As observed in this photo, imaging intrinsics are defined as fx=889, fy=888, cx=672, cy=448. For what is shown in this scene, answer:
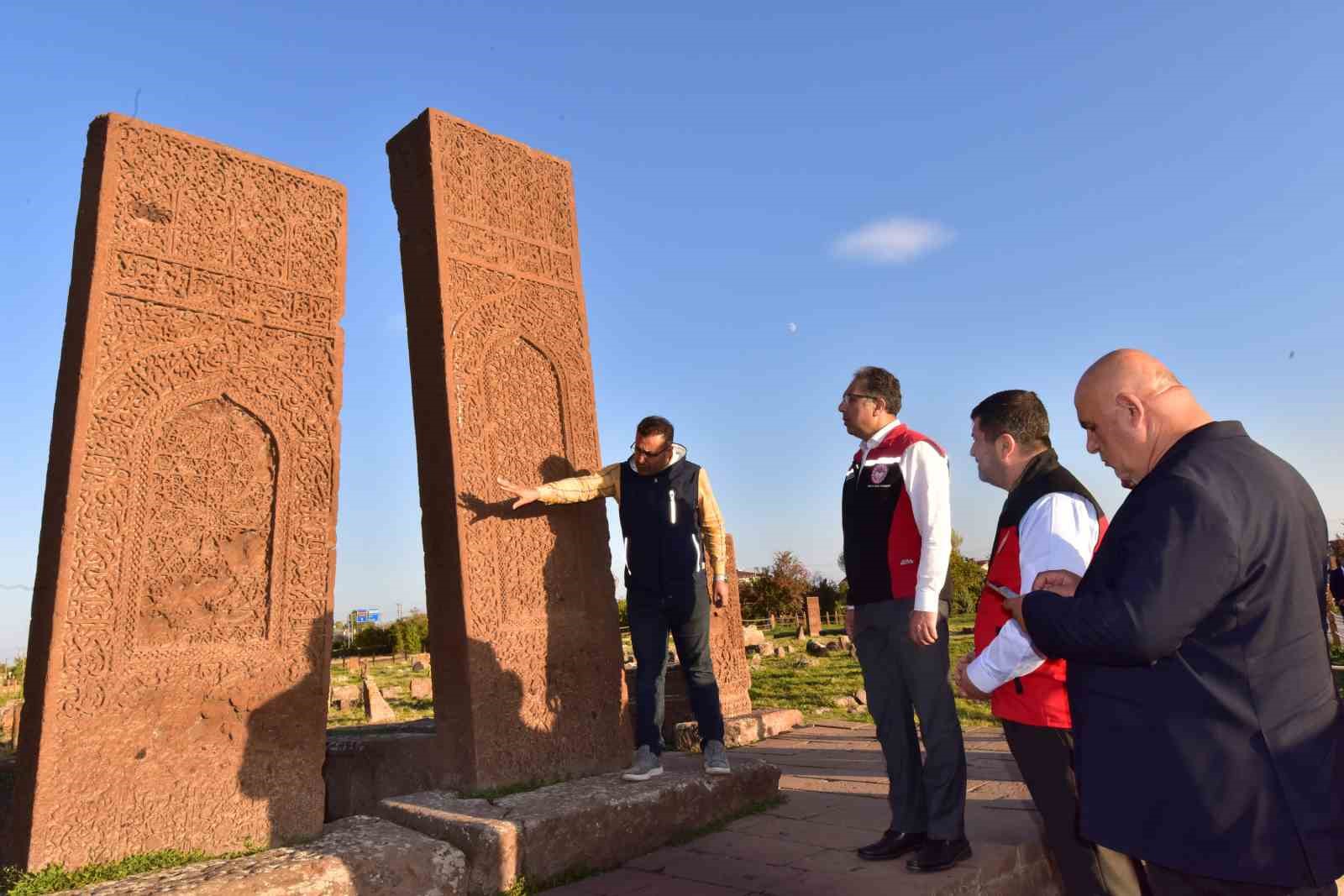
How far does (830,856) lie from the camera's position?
3.18m

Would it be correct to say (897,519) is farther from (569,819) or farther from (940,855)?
(569,819)

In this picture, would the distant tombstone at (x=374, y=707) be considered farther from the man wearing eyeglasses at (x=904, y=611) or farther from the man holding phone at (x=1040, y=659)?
the man holding phone at (x=1040, y=659)

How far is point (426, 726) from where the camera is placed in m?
5.39

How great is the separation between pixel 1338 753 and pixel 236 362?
13.0 feet

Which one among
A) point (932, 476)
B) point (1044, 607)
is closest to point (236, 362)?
point (932, 476)

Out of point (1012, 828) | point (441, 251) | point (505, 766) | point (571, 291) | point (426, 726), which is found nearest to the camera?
point (1012, 828)

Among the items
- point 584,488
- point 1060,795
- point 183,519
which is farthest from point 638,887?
point 183,519

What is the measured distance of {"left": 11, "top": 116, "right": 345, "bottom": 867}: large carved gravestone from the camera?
3307 millimetres

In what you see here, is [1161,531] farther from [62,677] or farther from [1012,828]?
[62,677]

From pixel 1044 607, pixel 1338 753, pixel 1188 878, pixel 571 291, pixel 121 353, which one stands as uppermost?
pixel 571 291

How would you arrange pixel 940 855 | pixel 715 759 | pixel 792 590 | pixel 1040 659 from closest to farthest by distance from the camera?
1. pixel 1040 659
2. pixel 940 855
3. pixel 715 759
4. pixel 792 590

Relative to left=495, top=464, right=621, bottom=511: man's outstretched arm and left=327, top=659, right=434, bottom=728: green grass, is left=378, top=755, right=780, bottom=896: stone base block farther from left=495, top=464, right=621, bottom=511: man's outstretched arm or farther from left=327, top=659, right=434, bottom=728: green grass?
left=327, top=659, right=434, bottom=728: green grass

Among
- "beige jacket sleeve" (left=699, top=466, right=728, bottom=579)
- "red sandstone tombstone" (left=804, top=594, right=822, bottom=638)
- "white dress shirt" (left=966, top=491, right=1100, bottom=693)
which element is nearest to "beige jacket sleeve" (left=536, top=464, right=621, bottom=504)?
"beige jacket sleeve" (left=699, top=466, right=728, bottom=579)

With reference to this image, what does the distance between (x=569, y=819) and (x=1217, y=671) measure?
7.81ft
